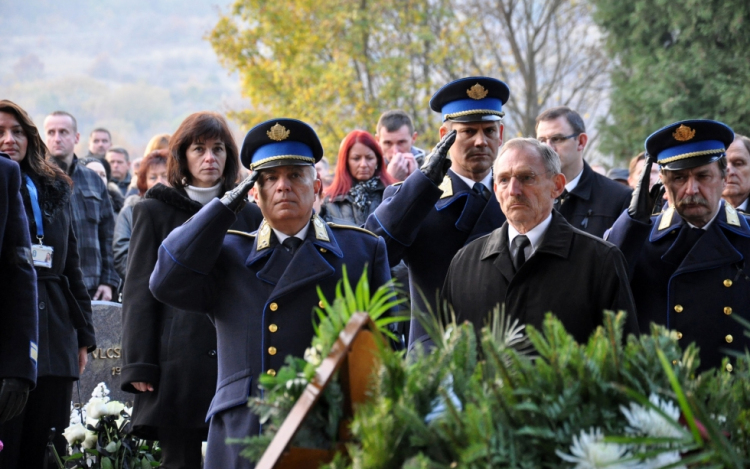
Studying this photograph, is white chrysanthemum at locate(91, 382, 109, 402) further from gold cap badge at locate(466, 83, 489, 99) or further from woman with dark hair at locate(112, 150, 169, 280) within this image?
gold cap badge at locate(466, 83, 489, 99)

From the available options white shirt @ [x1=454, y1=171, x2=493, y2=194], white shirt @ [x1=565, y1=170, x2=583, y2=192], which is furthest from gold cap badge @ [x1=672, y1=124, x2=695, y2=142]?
white shirt @ [x1=565, y1=170, x2=583, y2=192]

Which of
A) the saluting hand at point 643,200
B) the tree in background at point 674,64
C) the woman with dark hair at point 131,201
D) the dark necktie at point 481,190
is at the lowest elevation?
the saluting hand at point 643,200

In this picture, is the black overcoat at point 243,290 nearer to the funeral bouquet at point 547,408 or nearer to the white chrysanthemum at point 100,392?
the funeral bouquet at point 547,408

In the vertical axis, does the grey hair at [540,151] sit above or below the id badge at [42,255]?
below

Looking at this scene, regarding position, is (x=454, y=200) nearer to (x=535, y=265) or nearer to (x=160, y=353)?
(x=535, y=265)

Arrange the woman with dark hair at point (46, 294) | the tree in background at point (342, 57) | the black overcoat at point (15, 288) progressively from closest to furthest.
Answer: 1. the black overcoat at point (15, 288)
2. the woman with dark hair at point (46, 294)
3. the tree in background at point (342, 57)

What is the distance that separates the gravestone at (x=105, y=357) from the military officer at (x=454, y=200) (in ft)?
10.5

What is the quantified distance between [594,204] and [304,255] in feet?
7.37

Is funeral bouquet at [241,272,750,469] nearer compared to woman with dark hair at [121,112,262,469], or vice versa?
funeral bouquet at [241,272,750,469]

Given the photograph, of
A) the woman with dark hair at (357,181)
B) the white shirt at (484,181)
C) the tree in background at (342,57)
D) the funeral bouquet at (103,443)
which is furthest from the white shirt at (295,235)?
the tree in background at (342,57)

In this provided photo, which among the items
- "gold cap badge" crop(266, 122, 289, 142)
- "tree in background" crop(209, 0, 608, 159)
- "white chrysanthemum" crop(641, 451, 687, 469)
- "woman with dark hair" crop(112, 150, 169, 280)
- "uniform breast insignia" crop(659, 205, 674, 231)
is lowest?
"white chrysanthemum" crop(641, 451, 687, 469)

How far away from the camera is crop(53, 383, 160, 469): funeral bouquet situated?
17.2 ft

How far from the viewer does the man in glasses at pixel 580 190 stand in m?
5.24

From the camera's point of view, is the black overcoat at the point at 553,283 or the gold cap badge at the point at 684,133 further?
the gold cap badge at the point at 684,133
